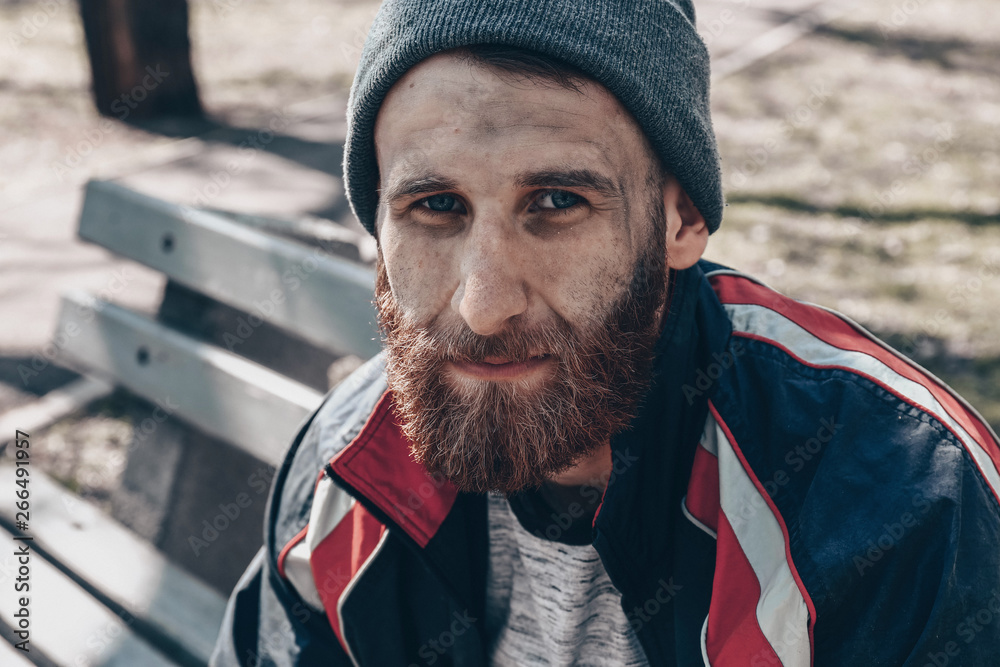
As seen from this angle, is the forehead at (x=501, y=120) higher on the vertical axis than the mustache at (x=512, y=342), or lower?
higher

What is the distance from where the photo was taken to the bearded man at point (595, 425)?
5.07 feet

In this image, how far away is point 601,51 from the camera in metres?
1.62

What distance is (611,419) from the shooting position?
176 centimetres

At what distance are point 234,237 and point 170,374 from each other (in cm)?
56

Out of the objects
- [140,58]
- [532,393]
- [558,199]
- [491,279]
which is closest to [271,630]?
[532,393]

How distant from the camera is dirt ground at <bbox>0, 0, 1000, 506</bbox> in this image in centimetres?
475

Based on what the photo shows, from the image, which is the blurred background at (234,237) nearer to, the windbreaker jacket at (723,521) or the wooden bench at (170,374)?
the wooden bench at (170,374)

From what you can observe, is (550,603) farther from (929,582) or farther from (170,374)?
(170,374)

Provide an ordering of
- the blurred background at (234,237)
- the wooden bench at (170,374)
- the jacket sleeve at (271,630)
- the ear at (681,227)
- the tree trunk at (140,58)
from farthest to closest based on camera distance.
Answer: the tree trunk at (140,58) < the blurred background at (234,237) < the wooden bench at (170,374) < the jacket sleeve at (271,630) < the ear at (681,227)

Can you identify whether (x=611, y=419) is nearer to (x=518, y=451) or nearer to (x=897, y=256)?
(x=518, y=451)

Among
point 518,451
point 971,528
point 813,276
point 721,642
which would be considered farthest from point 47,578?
point 813,276

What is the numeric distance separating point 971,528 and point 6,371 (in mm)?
4689

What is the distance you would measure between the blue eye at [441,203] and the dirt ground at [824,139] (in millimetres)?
2811

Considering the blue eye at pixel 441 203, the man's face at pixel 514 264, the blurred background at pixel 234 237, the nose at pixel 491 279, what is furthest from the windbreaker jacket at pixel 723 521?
the blurred background at pixel 234 237
